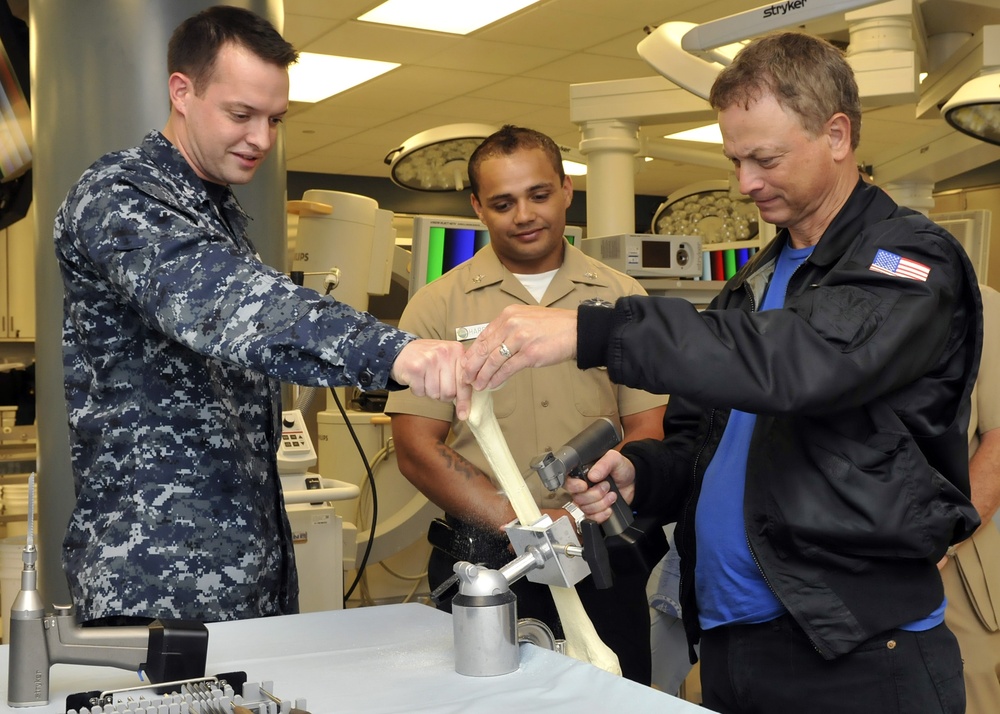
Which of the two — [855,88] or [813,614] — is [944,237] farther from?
[813,614]

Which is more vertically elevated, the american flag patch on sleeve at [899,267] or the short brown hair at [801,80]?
the short brown hair at [801,80]

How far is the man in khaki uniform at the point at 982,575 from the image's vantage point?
2.35m

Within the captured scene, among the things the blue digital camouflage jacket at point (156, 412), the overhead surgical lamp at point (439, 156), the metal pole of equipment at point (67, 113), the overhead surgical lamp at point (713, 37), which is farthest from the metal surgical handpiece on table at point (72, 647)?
the overhead surgical lamp at point (439, 156)

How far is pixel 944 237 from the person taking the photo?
1420mm

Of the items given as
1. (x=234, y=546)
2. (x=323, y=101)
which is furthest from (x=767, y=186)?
(x=323, y=101)

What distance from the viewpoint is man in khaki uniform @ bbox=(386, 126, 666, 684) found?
215 centimetres

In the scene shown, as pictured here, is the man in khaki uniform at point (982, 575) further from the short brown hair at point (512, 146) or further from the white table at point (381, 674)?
the white table at point (381, 674)

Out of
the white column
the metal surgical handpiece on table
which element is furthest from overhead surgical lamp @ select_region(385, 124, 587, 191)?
the metal surgical handpiece on table

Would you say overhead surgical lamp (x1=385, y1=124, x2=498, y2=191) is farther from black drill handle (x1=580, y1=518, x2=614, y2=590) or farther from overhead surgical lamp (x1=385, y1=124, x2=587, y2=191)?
black drill handle (x1=580, y1=518, x2=614, y2=590)

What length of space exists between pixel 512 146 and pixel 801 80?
97cm

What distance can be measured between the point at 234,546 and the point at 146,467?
172 millimetres

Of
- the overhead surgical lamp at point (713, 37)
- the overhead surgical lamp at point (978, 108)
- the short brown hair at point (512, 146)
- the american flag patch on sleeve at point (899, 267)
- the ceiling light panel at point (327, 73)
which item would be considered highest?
the ceiling light panel at point (327, 73)

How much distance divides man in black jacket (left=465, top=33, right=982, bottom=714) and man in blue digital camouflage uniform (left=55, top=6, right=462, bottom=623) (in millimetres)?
222

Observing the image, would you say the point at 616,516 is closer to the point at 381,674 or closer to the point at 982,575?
the point at 381,674
